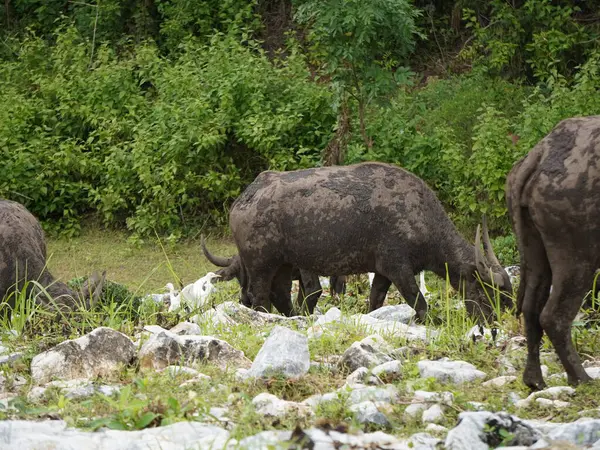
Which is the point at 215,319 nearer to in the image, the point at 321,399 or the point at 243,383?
the point at 243,383

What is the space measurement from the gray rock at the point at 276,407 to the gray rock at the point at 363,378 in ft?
1.93

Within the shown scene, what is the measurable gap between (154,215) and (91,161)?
1274 mm

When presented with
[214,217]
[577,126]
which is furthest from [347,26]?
[577,126]

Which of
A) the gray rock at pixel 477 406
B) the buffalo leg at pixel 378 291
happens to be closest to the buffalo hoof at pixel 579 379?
the gray rock at pixel 477 406

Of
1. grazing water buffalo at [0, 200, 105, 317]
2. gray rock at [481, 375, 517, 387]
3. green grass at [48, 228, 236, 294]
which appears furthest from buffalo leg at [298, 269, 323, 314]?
gray rock at [481, 375, 517, 387]

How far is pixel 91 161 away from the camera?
15.3 m

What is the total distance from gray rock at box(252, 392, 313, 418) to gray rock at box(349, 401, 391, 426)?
0.25 m

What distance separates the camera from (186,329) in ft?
27.1

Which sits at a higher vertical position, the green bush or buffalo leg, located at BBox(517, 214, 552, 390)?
buffalo leg, located at BBox(517, 214, 552, 390)

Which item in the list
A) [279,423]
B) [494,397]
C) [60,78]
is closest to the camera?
[279,423]

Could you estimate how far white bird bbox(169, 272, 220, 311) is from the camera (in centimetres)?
991

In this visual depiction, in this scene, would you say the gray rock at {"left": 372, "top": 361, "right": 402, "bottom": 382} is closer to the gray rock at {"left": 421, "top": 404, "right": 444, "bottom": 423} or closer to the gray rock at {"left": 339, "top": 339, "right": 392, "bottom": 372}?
the gray rock at {"left": 339, "top": 339, "right": 392, "bottom": 372}

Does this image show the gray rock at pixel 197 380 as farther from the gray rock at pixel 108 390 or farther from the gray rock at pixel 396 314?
the gray rock at pixel 396 314

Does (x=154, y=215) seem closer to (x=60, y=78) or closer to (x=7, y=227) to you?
(x=60, y=78)
